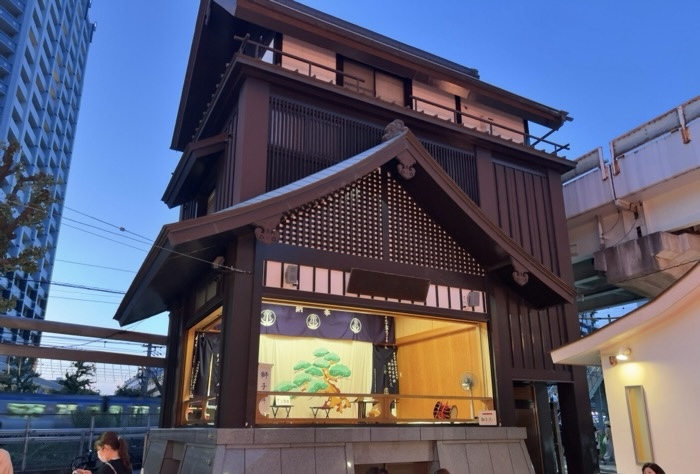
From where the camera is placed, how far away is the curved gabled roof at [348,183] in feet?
29.8

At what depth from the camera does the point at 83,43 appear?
8875cm

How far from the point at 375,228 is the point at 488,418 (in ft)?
15.2

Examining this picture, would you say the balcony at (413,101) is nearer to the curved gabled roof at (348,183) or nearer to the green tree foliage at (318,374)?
the curved gabled roof at (348,183)

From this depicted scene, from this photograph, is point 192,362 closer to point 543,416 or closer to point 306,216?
point 306,216

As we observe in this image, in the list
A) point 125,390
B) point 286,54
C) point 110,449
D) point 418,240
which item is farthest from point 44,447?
A: point 125,390

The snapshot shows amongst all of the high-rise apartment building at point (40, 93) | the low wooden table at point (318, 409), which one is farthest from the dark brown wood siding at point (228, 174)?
the high-rise apartment building at point (40, 93)

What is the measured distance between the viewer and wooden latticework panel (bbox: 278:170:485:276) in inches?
417

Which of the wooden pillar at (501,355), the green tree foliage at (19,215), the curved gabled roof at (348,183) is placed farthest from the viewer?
the green tree foliage at (19,215)

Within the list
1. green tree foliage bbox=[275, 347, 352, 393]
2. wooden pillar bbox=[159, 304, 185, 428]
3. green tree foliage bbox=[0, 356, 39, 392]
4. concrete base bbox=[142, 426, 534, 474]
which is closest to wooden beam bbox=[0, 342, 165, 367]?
wooden pillar bbox=[159, 304, 185, 428]

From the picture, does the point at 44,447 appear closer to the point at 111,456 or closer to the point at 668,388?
the point at 111,456

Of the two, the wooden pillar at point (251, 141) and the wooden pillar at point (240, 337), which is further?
the wooden pillar at point (251, 141)

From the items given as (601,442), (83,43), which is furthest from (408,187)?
(83,43)

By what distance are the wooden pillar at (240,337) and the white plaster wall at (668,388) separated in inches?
239

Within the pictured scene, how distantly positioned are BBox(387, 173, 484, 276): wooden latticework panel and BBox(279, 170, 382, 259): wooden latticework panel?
0.38 metres
